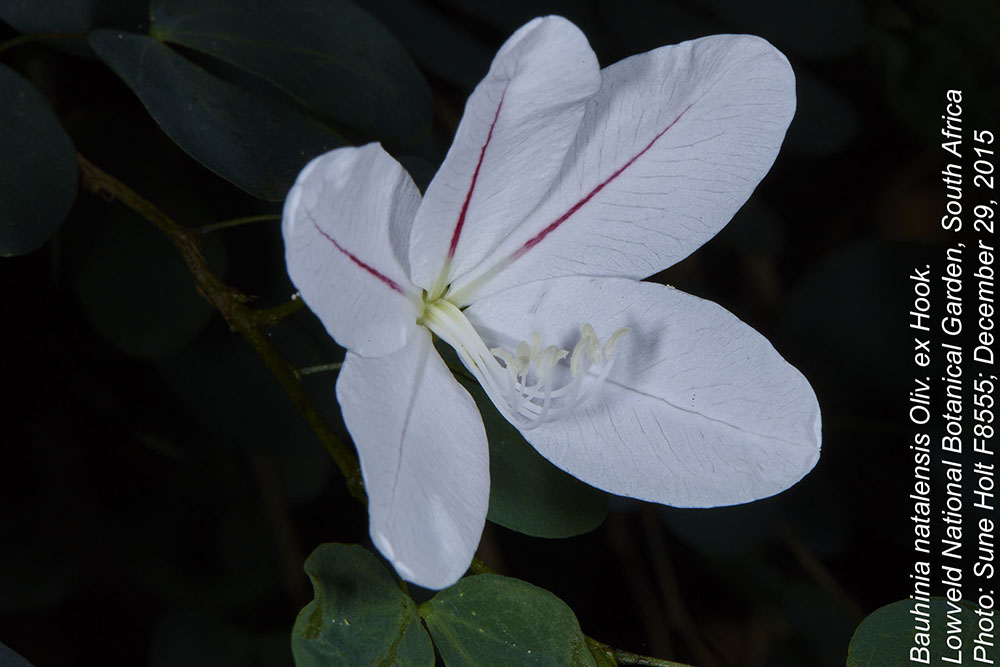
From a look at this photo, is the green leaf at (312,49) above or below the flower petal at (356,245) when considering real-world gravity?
above

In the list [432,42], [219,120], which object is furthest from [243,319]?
[432,42]

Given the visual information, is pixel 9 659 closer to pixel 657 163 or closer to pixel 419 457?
pixel 419 457

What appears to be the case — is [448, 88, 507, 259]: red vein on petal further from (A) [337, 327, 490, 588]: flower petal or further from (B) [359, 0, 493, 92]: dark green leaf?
(B) [359, 0, 493, 92]: dark green leaf

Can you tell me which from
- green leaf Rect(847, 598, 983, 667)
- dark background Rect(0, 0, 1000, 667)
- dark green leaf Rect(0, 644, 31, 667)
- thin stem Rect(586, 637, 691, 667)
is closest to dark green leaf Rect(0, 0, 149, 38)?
dark background Rect(0, 0, 1000, 667)

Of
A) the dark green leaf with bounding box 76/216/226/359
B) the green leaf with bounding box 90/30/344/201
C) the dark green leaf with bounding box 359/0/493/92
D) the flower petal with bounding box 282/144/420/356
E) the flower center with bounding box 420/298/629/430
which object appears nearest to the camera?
the flower petal with bounding box 282/144/420/356

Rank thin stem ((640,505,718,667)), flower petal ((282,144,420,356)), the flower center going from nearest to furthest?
flower petal ((282,144,420,356))
the flower center
thin stem ((640,505,718,667))

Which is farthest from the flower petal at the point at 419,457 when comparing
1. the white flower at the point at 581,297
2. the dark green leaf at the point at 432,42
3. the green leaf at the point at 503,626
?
the dark green leaf at the point at 432,42

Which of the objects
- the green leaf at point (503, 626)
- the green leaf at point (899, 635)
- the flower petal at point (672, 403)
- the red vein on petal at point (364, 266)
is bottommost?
the green leaf at point (899, 635)

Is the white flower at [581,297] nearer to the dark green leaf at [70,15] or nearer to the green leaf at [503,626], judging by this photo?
the green leaf at [503,626]
